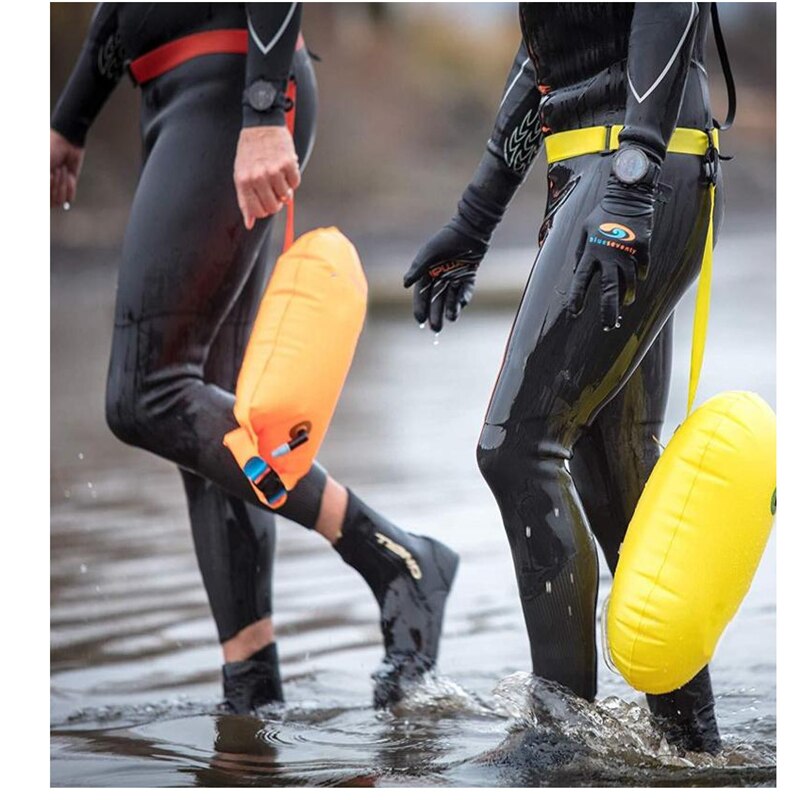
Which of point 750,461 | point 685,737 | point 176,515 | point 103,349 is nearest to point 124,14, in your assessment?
point 750,461

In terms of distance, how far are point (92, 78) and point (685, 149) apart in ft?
4.79

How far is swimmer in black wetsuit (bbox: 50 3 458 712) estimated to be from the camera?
2689mm

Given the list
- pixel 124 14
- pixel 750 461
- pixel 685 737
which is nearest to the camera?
pixel 750 461

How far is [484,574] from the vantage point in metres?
4.01

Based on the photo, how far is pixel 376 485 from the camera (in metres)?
5.22

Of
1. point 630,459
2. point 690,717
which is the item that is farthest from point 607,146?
point 690,717

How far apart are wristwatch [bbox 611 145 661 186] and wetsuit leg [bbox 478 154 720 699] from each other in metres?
0.08

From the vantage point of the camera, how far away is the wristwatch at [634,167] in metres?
1.98

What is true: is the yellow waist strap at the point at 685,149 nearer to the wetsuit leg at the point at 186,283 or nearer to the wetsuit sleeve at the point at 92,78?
the wetsuit leg at the point at 186,283

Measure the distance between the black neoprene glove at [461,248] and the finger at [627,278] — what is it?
1.63 feet

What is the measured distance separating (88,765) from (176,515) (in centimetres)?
244

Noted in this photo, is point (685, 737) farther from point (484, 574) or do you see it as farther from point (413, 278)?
point (484, 574)

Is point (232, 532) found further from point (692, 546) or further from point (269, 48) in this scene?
point (692, 546)

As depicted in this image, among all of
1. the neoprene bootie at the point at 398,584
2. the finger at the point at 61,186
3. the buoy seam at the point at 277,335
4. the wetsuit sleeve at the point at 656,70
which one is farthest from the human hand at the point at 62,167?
the wetsuit sleeve at the point at 656,70
